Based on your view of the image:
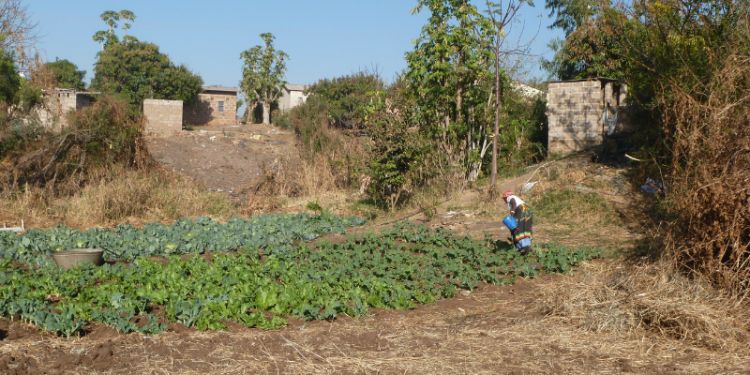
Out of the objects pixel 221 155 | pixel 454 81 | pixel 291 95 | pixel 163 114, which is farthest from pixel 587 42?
pixel 291 95

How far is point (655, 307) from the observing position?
267 inches

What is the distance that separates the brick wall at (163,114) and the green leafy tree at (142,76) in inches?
460

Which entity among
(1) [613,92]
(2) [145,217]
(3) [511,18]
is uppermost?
(3) [511,18]

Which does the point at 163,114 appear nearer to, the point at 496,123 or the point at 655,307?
the point at 496,123

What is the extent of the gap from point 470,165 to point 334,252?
801 centimetres

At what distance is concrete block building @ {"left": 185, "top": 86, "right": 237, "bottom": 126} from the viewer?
168ft

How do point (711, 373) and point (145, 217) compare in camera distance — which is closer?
point (711, 373)

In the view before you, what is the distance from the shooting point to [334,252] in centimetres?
1122

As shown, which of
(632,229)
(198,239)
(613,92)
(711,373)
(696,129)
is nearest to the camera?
(711,373)

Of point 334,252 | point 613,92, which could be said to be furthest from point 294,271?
point 613,92

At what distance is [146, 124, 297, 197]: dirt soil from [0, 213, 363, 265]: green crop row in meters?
6.55

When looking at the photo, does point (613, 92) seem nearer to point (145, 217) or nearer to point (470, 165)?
point (470, 165)

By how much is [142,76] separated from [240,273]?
42851 millimetres

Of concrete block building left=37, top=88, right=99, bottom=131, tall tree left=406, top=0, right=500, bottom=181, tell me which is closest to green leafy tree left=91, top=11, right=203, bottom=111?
concrete block building left=37, top=88, right=99, bottom=131
